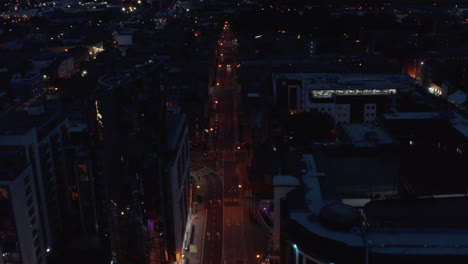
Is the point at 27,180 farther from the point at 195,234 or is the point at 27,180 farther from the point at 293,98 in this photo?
the point at 293,98

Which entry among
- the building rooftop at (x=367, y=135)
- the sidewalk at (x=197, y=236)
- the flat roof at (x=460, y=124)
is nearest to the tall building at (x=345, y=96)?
the building rooftop at (x=367, y=135)

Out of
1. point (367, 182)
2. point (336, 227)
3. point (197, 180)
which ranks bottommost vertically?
point (197, 180)

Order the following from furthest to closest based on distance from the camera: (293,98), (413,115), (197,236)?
(293,98) < (413,115) < (197,236)

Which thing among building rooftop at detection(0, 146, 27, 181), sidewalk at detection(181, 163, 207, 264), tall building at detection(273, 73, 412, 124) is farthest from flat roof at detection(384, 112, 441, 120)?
building rooftop at detection(0, 146, 27, 181)

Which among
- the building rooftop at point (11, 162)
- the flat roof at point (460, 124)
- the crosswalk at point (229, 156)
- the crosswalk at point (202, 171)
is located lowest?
the crosswalk at point (202, 171)

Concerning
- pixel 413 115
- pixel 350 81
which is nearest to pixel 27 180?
pixel 413 115

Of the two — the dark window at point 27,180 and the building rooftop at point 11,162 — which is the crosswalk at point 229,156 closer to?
the dark window at point 27,180

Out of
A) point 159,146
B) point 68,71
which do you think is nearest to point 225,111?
point 68,71

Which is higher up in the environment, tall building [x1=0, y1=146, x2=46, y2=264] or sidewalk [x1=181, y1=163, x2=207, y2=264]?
tall building [x1=0, y1=146, x2=46, y2=264]

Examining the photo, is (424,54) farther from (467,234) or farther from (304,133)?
(467,234)

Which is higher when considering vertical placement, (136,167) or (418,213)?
(136,167)

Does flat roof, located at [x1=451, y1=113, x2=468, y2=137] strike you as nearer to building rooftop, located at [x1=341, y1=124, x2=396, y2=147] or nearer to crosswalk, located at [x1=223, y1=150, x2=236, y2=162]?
building rooftop, located at [x1=341, y1=124, x2=396, y2=147]
